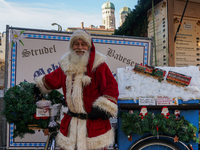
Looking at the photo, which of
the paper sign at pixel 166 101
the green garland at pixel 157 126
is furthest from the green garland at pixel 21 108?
the paper sign at pixel 166 101

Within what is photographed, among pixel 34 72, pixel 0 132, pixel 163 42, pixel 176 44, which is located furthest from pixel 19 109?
pixel 176 44

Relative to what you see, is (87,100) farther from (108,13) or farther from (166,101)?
(108,13)

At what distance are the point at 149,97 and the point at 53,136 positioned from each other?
4.68 feet

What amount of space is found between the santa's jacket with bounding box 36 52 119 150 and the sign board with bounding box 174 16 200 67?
3636 millimetres

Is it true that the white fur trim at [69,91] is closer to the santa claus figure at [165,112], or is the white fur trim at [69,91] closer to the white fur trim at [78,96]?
the white fur trim at [78,96]

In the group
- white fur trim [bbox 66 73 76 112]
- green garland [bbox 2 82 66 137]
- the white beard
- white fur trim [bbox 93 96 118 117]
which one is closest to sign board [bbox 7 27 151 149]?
green garland [bbox 2 82 66 137]

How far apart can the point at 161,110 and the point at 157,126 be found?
221 mm

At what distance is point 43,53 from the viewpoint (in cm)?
327

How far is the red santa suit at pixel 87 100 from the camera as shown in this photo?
1.74m

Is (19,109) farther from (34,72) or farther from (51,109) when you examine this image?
(34,72)

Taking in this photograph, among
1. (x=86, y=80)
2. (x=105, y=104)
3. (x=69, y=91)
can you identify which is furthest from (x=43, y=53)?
(x=105, y=104)

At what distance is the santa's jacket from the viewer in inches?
68.3

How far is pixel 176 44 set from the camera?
4.72 metres

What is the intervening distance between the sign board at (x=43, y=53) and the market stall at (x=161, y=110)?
50.3 inches
